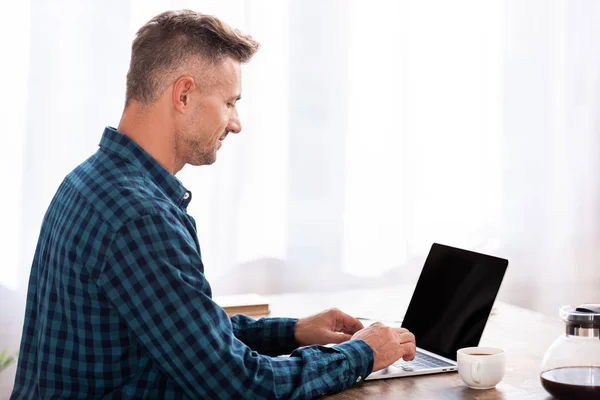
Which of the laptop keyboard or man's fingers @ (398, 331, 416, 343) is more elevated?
man's fingers @ (398, 331, 416, 343)

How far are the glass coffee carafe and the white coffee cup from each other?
4.0 inches

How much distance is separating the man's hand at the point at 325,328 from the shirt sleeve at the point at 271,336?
2 cm

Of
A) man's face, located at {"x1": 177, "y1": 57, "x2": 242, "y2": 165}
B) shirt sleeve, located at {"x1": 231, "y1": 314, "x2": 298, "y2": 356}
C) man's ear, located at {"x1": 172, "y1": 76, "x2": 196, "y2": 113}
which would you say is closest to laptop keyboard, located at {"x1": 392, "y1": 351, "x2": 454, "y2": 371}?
shirt sleeve, located at {"x1": 231, "y1": 314, "x2": 298, "y2": 356}

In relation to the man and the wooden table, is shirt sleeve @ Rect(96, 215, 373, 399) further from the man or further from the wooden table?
the wooden table

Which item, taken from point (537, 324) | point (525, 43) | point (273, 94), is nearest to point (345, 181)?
point (273, 94)

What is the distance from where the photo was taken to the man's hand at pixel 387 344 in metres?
1.53

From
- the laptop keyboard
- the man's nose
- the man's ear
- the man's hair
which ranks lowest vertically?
the laptop keyboard

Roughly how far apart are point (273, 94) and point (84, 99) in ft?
2.26

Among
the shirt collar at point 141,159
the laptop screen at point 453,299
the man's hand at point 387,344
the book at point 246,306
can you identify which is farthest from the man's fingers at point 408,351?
the book at point 246,306

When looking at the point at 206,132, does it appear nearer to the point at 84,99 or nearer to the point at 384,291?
the point at 384,291

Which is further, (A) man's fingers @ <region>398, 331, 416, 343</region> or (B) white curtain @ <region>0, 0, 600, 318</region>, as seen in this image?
(B) white curtain @ <region>0, 0, 600, 318</region>

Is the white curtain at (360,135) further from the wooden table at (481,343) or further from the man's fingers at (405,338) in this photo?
the man's fingers at (405,338)

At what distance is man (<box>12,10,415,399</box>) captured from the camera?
1.28m

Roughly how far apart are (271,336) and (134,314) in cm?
51
